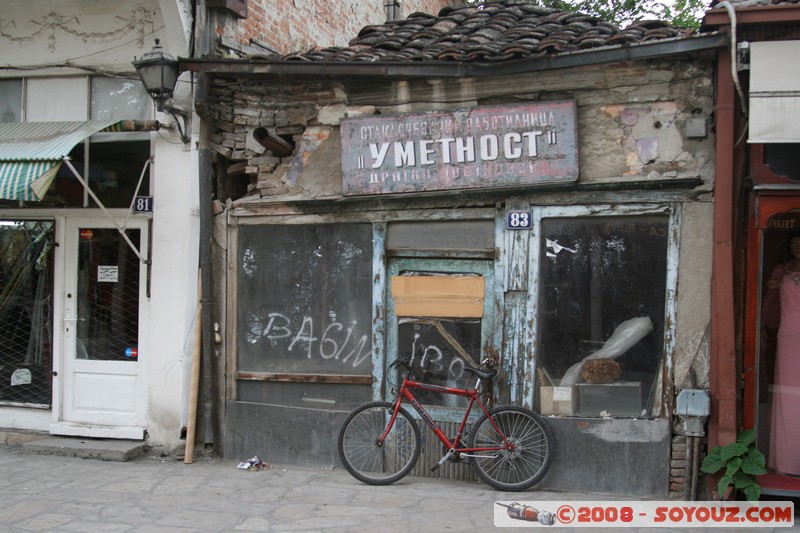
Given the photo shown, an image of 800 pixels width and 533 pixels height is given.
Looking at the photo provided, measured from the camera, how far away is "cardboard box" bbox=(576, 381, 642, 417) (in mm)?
6461

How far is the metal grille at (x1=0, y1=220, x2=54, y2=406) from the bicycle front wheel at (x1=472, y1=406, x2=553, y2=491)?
5.03 m

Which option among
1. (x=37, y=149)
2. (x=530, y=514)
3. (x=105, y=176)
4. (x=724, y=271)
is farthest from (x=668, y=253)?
(x=37, y=149)

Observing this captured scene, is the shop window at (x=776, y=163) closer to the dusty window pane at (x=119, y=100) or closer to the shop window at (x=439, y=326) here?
the shop window at (x=439, y=326)

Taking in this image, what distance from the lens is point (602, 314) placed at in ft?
21.5

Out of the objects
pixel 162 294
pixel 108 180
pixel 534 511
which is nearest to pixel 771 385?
pixel 534 511

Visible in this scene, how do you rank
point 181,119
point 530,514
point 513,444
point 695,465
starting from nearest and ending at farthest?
1. point 530,514
2. point 695,465
3. point 513,444
4. point 181,119

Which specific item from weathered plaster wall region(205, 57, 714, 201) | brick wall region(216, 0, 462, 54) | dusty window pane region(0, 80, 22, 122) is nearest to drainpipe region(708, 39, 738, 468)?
weathered plaster wall region(205, 57, 714, 201)

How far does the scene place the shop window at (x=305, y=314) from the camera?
7.29 m

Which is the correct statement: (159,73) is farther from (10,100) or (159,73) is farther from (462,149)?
(462,149)

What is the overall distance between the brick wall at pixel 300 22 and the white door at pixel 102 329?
2.60m

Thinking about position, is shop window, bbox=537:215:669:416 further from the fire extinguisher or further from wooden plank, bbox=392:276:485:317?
the fire extinguisher

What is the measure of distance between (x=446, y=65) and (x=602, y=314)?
2.66 metres

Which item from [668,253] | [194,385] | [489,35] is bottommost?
[194,385]

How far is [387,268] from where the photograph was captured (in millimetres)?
7191
